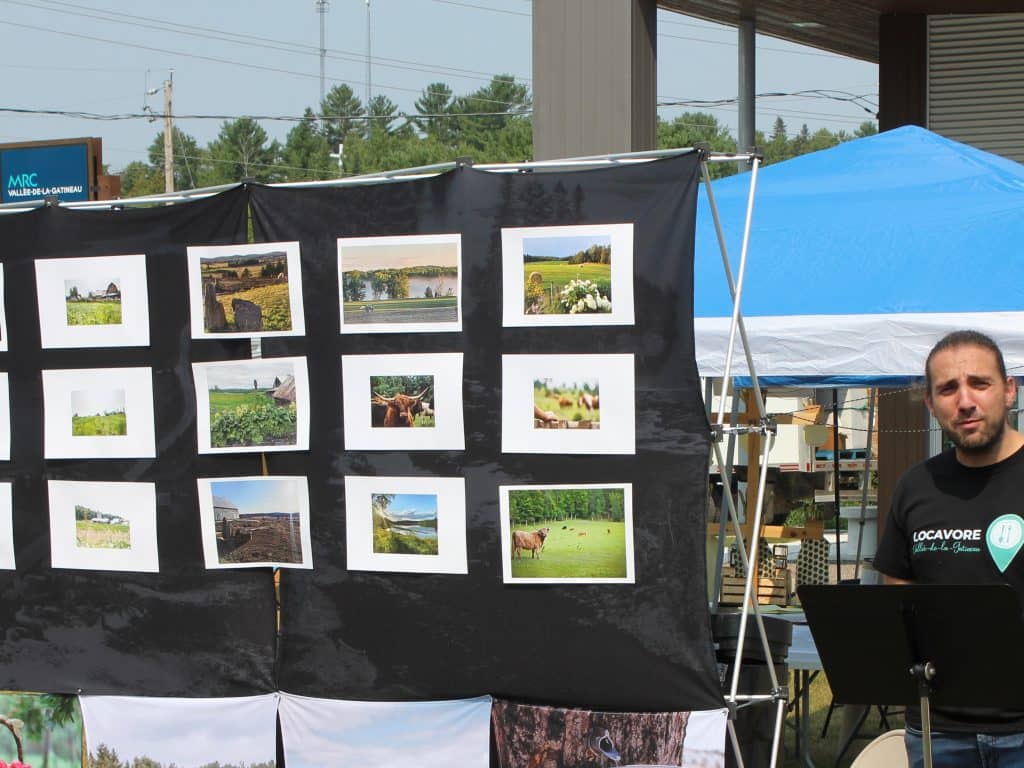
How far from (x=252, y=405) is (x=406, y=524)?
0.70 metres

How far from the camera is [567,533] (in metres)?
4.30

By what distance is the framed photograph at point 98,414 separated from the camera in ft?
15.7

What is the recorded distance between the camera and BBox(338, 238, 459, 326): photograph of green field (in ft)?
14.6

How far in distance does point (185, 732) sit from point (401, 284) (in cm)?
178

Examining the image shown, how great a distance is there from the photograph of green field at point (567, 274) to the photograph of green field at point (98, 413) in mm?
1573

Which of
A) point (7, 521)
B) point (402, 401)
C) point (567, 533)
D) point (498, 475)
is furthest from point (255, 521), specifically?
point (567, 533)

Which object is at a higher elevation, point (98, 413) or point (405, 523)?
point (98, 413)

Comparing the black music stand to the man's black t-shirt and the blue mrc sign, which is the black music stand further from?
the blue mrc sign

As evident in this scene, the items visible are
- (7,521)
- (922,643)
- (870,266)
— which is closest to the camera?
(922,643)

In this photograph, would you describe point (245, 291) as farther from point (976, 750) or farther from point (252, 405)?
point (976, 750)

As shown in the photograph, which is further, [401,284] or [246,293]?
[246,293]

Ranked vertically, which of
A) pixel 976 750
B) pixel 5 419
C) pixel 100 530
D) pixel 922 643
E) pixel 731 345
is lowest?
pixel 976 750

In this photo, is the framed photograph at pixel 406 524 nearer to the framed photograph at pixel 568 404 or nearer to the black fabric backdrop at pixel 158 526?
the framed photograph at pixel 568 404

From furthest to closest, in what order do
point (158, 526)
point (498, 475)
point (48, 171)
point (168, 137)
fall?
1. point (168, 137)
2. point (48, 171)
3. point (158, 526)
4. point (498, 475)
